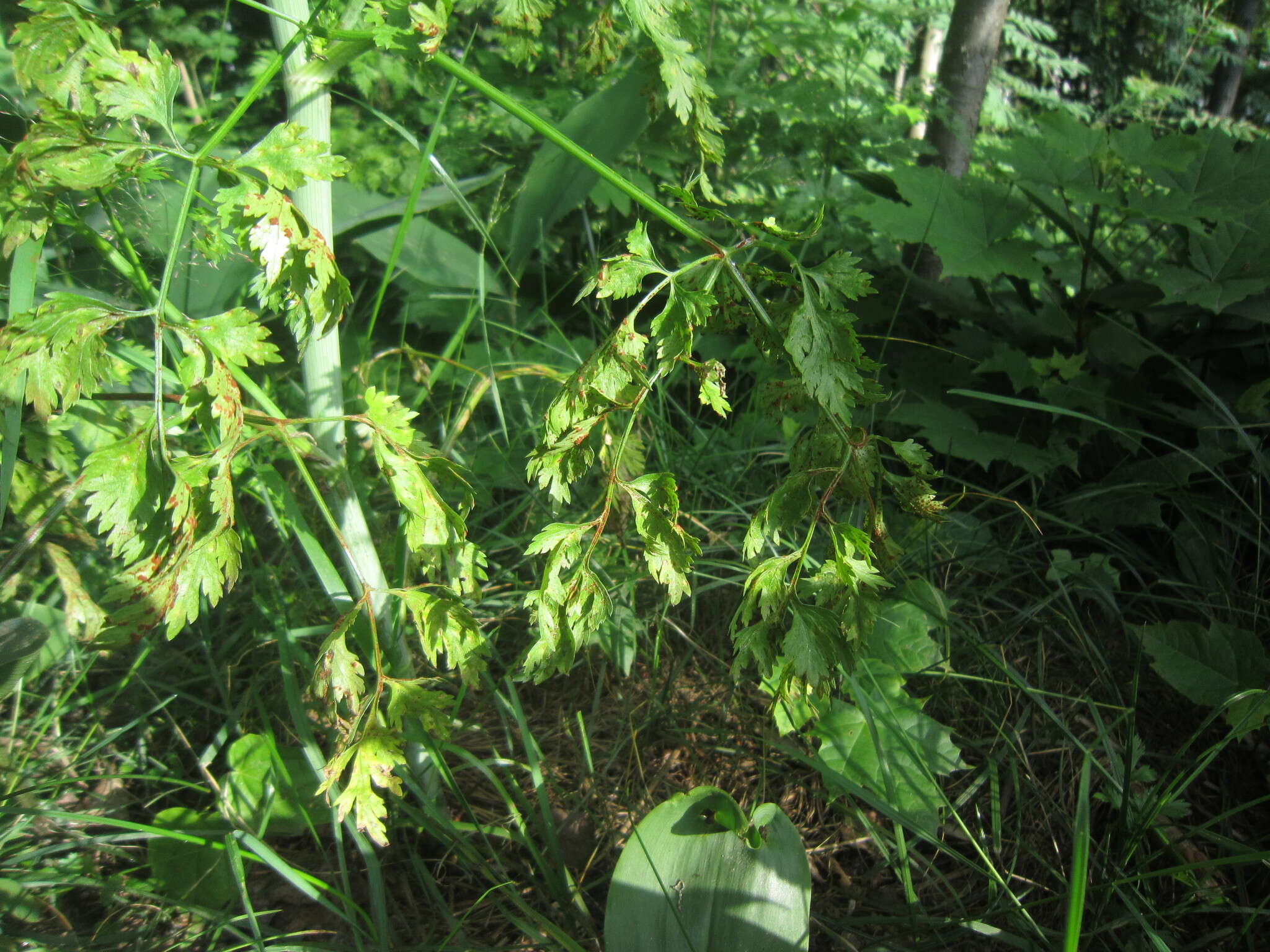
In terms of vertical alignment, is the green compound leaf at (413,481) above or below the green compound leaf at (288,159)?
below

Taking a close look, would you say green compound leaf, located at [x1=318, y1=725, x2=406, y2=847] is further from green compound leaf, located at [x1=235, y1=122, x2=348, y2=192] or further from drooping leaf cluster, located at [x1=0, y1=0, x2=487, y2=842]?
green compound leaf, located at [x1=235, y1=122, x2=348, y2=192]

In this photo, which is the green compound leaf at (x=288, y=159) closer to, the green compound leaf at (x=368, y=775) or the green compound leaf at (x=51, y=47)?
the green compound leaf at (x=51, y=47)

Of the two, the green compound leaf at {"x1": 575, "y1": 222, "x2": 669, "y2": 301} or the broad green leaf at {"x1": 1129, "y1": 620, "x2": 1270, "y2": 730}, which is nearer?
the green compound leaf at {"x1": 575, "y1": 222, "x2": 669, "y2": 301}

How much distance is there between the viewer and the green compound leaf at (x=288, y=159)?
696mm

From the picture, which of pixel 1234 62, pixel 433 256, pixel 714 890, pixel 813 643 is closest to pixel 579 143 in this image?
pixel 433 256

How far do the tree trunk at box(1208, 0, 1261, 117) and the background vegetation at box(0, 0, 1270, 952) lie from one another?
5.06 m

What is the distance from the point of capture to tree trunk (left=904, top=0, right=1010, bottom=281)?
1.88 m

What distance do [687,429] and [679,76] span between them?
2.93 ft

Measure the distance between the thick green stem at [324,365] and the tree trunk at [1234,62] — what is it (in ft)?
20.3

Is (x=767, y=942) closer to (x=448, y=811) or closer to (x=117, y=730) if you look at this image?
(x=448, y=811)

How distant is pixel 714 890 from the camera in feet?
2.61

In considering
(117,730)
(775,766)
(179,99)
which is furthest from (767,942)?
(179,99)

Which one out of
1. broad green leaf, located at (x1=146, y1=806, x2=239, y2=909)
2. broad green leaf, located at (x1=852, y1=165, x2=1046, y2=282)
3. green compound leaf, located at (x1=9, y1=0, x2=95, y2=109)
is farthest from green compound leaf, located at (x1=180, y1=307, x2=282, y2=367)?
broad green leaf, located at (x1=852, y1=165, x2=1046, y2=282)

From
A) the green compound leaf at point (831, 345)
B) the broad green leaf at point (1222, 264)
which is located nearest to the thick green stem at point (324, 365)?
the green compound leaf at point (831, 345)
